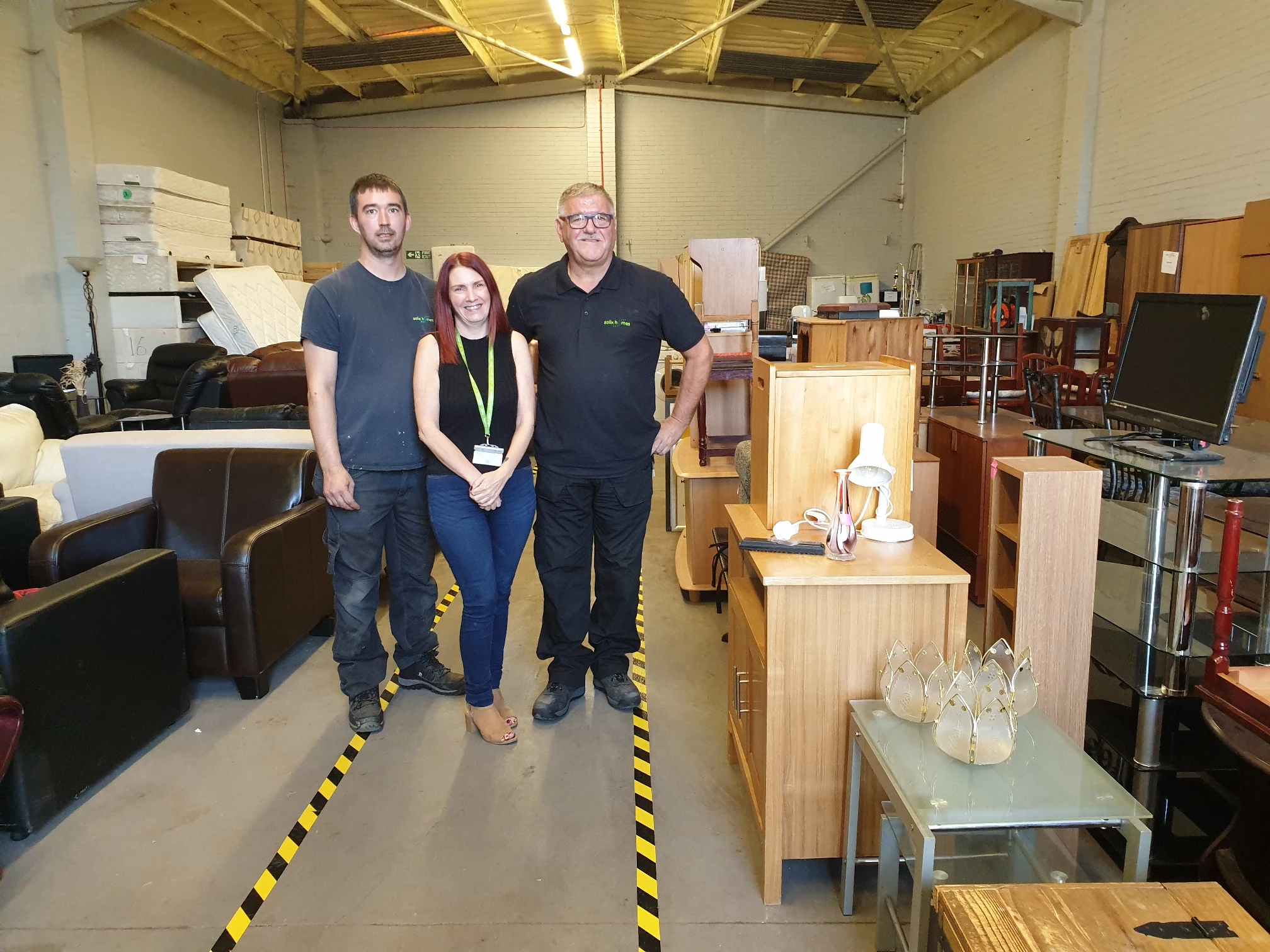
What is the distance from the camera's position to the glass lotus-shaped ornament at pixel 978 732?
64.2 inches

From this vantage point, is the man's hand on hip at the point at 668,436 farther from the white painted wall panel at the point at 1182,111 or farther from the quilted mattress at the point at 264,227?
the quilted mattress at the point at 264,227

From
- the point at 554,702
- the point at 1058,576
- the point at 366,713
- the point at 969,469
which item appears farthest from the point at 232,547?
the point at 969,469

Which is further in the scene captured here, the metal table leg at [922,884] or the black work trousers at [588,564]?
the black work trousers at [588,564]

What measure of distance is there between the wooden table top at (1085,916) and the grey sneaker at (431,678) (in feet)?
7.15

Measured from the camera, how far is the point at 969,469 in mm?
4250

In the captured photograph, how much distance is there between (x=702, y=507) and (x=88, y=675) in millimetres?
2466

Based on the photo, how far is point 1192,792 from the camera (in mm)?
2414

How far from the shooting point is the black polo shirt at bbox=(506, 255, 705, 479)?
8.68 ft

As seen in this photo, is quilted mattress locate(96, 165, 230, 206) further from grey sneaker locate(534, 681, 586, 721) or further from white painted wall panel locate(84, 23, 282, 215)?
grey sneaker locate(534, 681, 586, 721)

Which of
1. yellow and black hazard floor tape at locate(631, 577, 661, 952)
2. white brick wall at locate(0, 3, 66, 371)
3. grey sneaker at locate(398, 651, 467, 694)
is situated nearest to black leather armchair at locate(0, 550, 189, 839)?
grey sneaker at locate(398, 651, 467, 694)

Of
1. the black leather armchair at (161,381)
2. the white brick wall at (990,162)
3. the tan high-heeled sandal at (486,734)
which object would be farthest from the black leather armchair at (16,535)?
the white brick wall at (990,162)

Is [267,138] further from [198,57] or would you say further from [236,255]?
[236,255]

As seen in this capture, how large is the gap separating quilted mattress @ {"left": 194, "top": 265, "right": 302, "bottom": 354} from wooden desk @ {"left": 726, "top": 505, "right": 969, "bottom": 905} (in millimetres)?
7796

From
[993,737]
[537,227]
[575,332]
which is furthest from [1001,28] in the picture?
[993,737]
